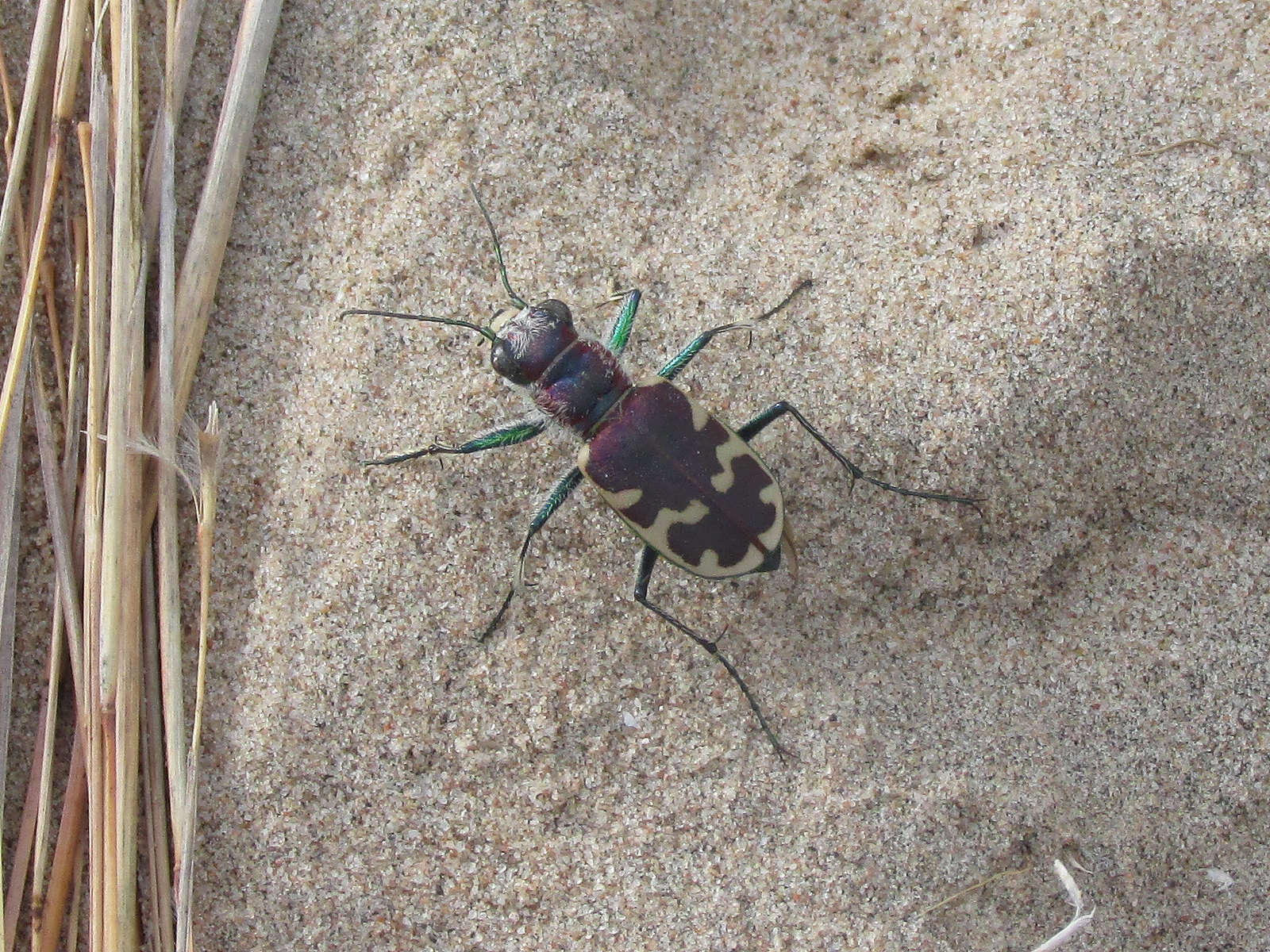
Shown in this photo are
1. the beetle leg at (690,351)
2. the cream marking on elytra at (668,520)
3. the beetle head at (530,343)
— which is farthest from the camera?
the beetle leg at (690,351)

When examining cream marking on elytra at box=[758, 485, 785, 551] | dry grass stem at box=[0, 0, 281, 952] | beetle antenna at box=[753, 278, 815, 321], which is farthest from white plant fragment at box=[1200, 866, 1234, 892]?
dry grass stem at box=[0, 0, 281, 952]

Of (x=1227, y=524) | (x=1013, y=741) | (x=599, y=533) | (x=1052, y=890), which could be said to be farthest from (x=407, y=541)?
(x=1227, y=524)

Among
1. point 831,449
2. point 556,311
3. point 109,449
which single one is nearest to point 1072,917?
point 831,449

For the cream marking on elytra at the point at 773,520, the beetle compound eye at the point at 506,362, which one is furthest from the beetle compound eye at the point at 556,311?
the cream marking on elytra at the point at 773,520

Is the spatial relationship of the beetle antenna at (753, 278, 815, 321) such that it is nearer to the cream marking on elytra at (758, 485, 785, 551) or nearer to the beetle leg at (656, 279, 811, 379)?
the beetle leg at (656, 279, 811, 379)

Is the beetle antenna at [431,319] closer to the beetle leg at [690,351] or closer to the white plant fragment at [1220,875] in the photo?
the beetle leg at [690,351]

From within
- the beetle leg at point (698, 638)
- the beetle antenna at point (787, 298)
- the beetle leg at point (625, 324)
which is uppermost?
the beetle leg at point (625, 324)

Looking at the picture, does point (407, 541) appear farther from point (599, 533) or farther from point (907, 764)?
point (907, 764)
